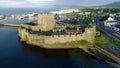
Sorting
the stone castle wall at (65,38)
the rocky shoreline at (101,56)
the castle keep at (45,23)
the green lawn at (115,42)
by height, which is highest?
the castle keep at (45,23)

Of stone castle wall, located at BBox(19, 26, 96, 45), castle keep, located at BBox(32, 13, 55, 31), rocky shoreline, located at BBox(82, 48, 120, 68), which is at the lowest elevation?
rocky shoreline, located at BBox(82, 48, 120, 68)

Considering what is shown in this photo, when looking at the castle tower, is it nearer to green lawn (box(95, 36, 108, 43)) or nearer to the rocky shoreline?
green lawn (box(95, 36, 108, 43))

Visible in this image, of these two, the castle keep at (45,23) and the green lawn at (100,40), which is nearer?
the green lawn at (100,40)

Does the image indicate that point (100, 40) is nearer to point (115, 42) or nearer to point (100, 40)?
point (100, 40)

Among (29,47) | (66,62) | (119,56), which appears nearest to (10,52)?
(29,47)

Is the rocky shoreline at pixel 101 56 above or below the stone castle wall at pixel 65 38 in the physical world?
below

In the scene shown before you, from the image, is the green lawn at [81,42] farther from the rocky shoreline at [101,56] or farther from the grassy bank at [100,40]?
the grassy bank at [100,40]

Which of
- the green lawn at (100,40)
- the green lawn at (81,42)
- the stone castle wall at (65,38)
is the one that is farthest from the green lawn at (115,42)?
the green lawn at (81,42)

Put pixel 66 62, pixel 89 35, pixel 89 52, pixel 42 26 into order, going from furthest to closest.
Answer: pixel 42 26, pixel 89 35, pixel 89 52, pixel 66 62

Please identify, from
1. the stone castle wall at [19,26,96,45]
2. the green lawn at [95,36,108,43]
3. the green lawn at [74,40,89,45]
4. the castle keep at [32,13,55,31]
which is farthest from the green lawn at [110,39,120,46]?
the castle keep at [32,13,55,31]

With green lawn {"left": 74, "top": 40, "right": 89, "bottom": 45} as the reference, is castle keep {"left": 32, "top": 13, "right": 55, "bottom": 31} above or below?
Answer: above

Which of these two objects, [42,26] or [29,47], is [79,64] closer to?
[29,47]
